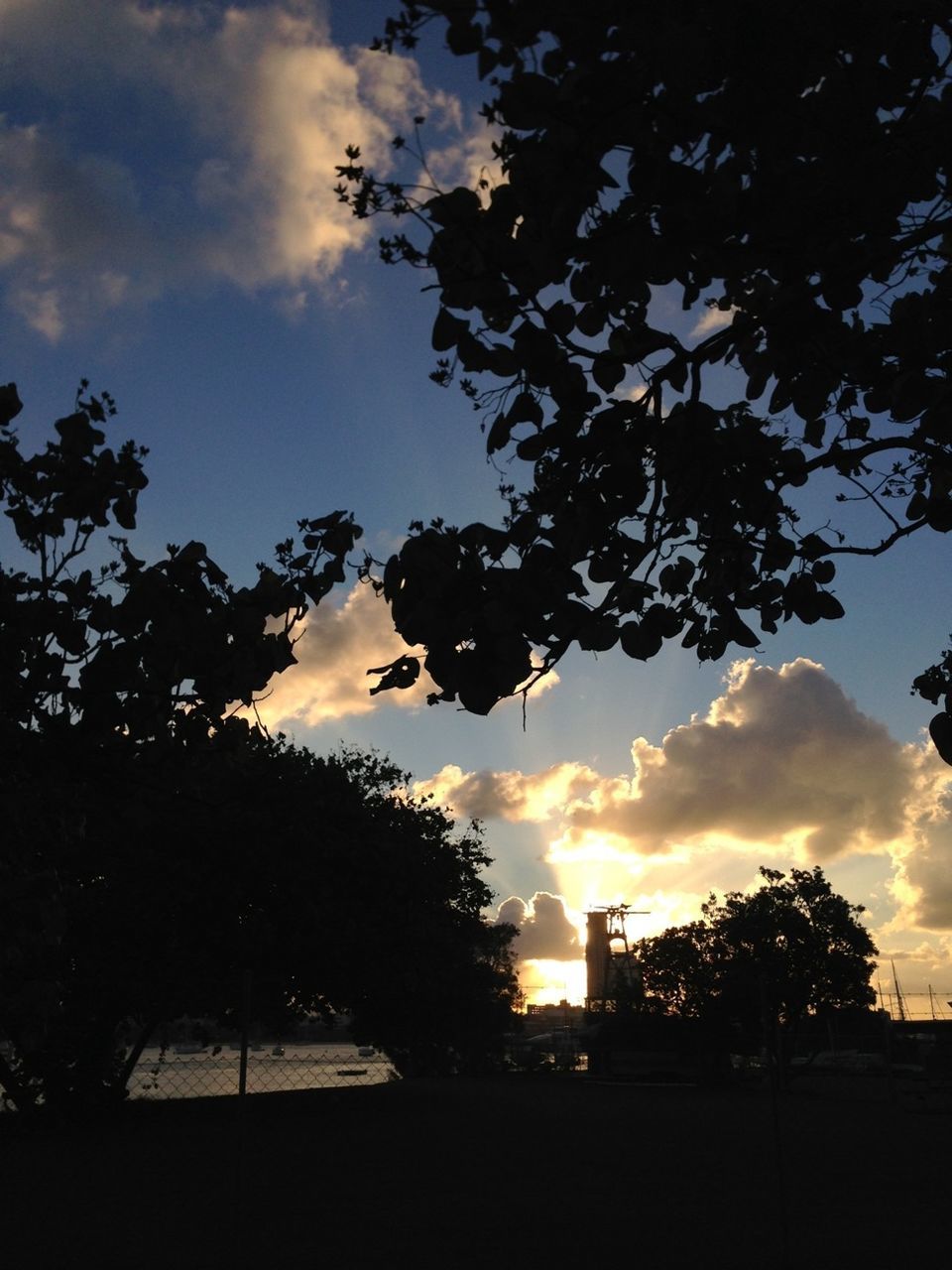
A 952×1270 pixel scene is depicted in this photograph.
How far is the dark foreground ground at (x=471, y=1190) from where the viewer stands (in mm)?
9992

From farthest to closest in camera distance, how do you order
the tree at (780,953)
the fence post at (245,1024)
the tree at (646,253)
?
the tree at (780,953) < the fence post at (245,1024) < the tree at (646,253)

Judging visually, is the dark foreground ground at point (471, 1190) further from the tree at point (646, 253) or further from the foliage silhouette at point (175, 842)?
the tree at point (646, 253)

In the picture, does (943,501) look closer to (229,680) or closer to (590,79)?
(590,79)

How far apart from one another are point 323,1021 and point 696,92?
75.3 feet

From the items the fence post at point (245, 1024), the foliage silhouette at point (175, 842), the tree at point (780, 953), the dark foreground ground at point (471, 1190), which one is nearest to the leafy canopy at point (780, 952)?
the tree at point (780, 953)

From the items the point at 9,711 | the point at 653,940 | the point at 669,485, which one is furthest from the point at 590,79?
the point at 653,940

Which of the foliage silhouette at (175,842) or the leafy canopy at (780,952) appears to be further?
the leafy canopy at (780,952)

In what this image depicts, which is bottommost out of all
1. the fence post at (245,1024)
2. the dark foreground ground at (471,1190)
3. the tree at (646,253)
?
the dark foreground ground at (471,1190)

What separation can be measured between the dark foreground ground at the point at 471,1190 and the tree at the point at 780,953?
22.7 m

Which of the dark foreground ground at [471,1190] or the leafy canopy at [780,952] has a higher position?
the leafy canopy at [780,952]

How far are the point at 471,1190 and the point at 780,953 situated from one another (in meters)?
38.5

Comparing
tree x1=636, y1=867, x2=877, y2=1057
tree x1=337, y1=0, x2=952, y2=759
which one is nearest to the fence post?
tree x1=337, y1=0, x2=952, y2=759

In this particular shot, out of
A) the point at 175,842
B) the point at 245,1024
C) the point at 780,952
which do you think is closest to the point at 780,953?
the point at 780,952

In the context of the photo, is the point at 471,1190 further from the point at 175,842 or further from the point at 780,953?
the point at 780,953
